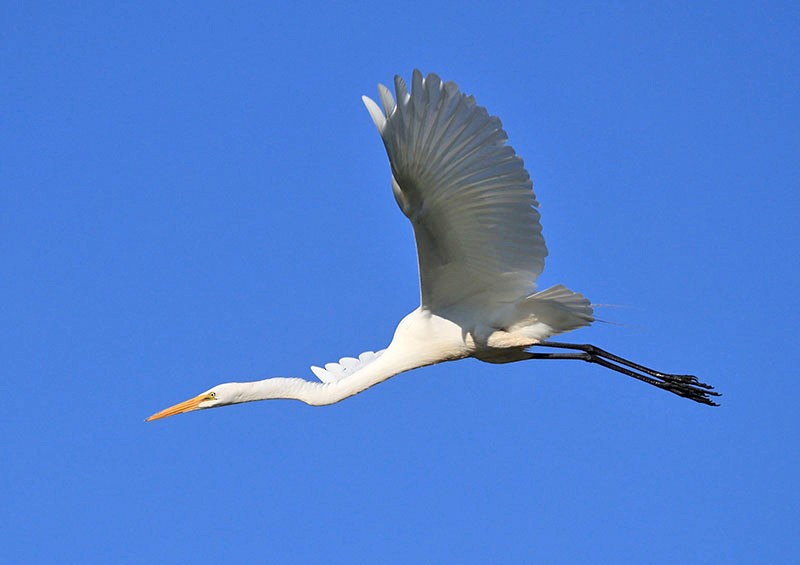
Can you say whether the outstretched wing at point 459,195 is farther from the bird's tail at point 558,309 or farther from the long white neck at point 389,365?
the long white neck at point 389,365

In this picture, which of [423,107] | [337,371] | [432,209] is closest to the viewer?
[423,107]

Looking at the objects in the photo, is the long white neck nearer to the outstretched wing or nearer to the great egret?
the great egret

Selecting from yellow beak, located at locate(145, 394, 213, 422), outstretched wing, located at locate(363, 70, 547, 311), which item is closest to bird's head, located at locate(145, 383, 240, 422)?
yellow beak, located at locate(145, 394, 213, 422)

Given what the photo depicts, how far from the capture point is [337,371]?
11.0 metres

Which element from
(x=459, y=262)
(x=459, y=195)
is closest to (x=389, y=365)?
(x=459, y=262)

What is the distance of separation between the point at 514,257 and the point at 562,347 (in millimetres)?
1574

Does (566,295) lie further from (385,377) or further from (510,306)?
(385,377)

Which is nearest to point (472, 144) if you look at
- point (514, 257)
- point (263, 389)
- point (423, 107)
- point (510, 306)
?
point (423, 107)

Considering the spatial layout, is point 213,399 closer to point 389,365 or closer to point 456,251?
point 389,365

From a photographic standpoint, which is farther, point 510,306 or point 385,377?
point 385,377

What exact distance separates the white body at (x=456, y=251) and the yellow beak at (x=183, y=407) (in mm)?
10

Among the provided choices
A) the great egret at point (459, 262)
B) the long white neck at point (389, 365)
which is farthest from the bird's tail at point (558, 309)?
the long white neck at point (389, 365)

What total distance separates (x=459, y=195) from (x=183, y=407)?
411cm

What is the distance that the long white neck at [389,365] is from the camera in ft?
31.4
